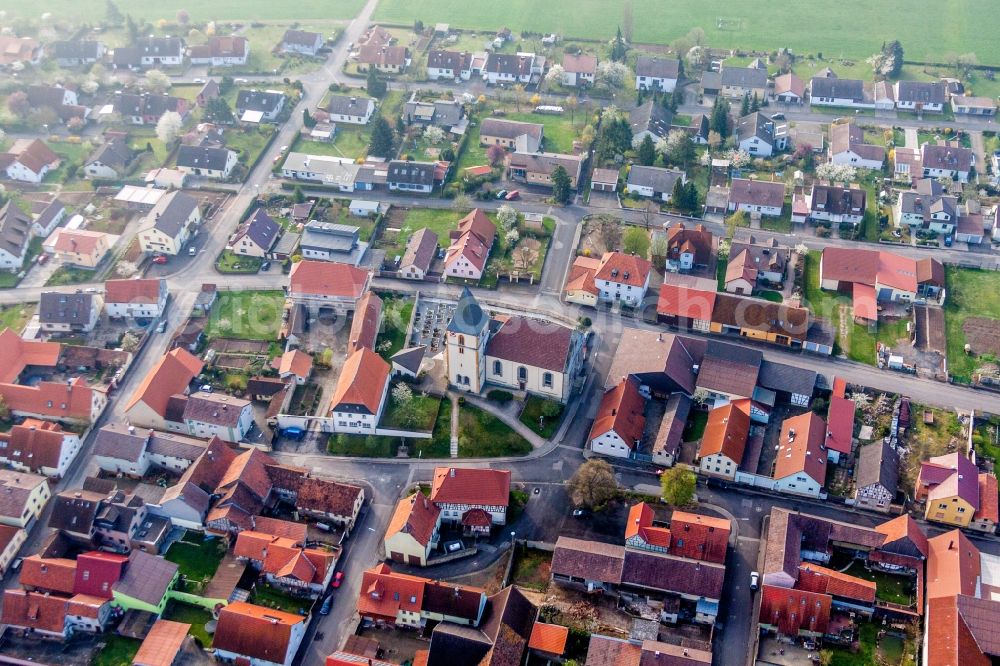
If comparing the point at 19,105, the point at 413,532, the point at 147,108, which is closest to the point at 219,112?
the point at 147,108

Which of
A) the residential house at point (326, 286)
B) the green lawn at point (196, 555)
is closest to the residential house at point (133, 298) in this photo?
the residential house at point (326, 286)

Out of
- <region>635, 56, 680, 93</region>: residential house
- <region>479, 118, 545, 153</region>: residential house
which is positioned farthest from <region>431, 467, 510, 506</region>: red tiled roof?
<region>635, 56, 680, 93</region>: residential house

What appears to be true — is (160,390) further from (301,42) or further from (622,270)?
(301,42)

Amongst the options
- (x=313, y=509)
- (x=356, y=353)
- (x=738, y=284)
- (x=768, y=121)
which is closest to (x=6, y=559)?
(x=313, y=509)

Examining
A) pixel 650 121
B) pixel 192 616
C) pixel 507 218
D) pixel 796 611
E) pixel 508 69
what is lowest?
pixel 192 616

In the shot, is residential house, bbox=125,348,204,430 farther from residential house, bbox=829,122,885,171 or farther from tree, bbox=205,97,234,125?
residential house, bbox=829,122,885,171

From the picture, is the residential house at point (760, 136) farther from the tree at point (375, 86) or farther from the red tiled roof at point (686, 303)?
the tree at point (375, 86)

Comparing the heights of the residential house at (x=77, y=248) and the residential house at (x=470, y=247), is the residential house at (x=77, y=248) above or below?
below
